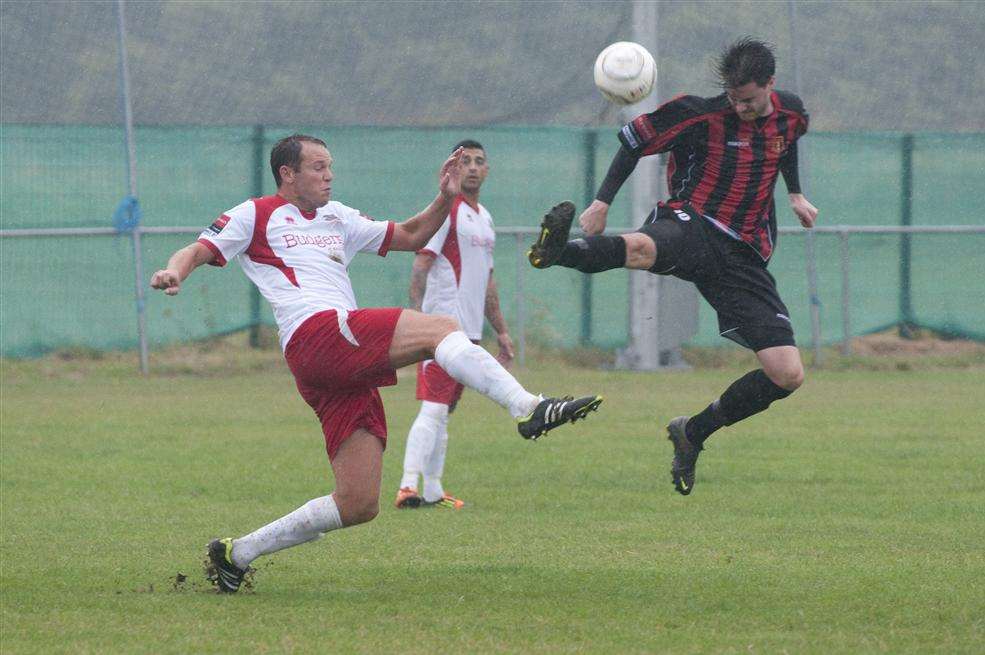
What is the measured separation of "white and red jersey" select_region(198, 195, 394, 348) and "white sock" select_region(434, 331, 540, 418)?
2.17 feet

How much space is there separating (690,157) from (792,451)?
211 inches

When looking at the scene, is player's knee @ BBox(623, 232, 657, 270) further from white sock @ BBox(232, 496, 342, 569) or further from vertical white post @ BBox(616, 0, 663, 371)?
vertical white post @ BBox(616, 0, 663, 371)

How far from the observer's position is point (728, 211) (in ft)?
25.2

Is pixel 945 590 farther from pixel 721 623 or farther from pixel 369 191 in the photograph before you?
pixel 369 191

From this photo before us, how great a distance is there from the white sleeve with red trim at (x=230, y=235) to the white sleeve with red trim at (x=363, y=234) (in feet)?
1.67

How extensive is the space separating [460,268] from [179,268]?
4290 mm

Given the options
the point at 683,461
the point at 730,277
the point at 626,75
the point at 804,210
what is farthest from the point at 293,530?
the point at 804,210

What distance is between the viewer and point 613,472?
11492 millimetres

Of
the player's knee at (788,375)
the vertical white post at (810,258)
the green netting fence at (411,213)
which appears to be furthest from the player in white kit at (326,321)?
the vertical white post at (810,258)

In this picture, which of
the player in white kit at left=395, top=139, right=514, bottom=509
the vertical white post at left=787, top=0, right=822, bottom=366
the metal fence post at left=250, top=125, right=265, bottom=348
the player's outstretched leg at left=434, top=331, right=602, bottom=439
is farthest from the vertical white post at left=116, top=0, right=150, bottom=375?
the player's outstretched leg at left=434, top=331, right=602, bottom=439

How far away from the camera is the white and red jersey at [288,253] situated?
6758 millimetres

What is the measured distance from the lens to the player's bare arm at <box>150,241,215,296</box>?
612 centimetres

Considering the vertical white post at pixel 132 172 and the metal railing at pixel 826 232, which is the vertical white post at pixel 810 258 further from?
the vertical white post at pixel 132 172

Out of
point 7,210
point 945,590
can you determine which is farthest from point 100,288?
point 945,590
